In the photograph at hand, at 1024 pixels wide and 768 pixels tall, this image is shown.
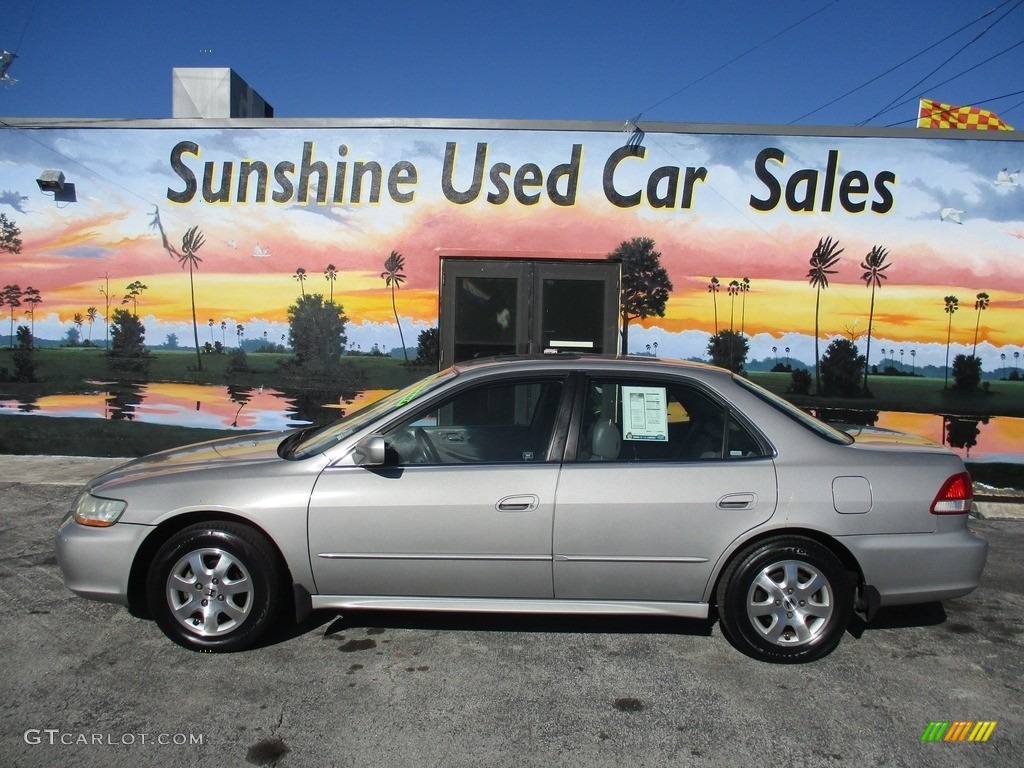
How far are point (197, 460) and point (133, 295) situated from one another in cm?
562

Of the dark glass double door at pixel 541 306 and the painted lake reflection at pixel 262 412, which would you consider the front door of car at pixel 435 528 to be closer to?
the dark glass double door at pixel 541 306

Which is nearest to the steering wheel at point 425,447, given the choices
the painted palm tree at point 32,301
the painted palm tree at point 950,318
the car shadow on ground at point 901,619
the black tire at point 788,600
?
the black tire at point 788,600

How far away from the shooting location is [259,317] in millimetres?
9117

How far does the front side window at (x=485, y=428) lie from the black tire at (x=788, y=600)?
1.21 metres

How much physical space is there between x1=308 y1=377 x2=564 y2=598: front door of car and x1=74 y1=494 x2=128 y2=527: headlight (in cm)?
102

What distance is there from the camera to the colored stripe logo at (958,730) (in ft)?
11.6

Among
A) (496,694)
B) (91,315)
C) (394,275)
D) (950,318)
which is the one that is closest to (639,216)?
(394,275)

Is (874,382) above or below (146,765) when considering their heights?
above

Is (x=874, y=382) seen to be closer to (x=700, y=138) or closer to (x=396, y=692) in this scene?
(x=700, y=138)

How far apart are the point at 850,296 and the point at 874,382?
96 centimetres

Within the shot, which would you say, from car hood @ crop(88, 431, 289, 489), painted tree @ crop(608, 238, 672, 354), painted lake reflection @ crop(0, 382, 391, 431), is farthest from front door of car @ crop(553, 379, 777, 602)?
painted lake reflection @ crop(0, 382, 391, 431)

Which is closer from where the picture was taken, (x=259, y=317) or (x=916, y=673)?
(x=916, y=673)

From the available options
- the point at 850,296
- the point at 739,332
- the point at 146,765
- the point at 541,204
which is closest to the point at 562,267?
the point at 541,204

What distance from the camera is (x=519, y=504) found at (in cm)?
411
